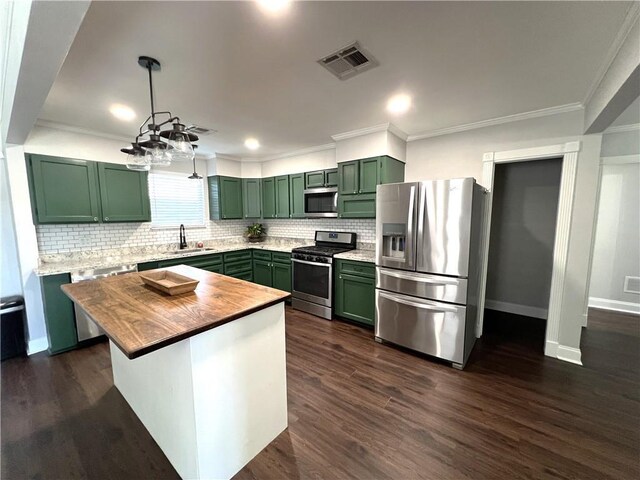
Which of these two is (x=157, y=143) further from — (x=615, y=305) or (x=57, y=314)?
(x=615, y=305)

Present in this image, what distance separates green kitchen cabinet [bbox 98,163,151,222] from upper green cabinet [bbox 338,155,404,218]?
2770 millimetres

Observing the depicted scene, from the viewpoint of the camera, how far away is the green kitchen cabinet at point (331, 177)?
395 centimetres

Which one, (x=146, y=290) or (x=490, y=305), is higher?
(x=146, y=290)

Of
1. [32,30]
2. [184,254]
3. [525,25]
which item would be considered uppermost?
[525,25]

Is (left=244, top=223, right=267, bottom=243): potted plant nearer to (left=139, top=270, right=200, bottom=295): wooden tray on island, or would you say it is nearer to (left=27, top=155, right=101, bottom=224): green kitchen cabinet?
(left=27, top=155, right=101, bottom=224): green kitchen cabinet

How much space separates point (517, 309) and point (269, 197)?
450cm

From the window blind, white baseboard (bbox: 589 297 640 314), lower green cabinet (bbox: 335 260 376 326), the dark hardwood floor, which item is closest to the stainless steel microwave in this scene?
lower green cabinet (bbox: 335 260 376 326)

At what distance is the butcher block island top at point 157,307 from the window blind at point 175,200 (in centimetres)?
229

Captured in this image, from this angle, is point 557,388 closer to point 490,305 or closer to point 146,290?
point 490,305

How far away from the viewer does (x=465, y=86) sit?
7.15ft

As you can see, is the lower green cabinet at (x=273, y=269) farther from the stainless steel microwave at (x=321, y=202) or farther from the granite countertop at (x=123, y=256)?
the stainless steel microwave at (x=321, y=202)

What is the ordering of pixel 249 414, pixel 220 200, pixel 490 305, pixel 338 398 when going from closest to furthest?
pixel 249 414, pixel 338 398, pixel 490 305, pixel 220 200

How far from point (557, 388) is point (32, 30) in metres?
4.11

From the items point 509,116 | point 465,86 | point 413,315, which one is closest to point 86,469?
point 413,315
